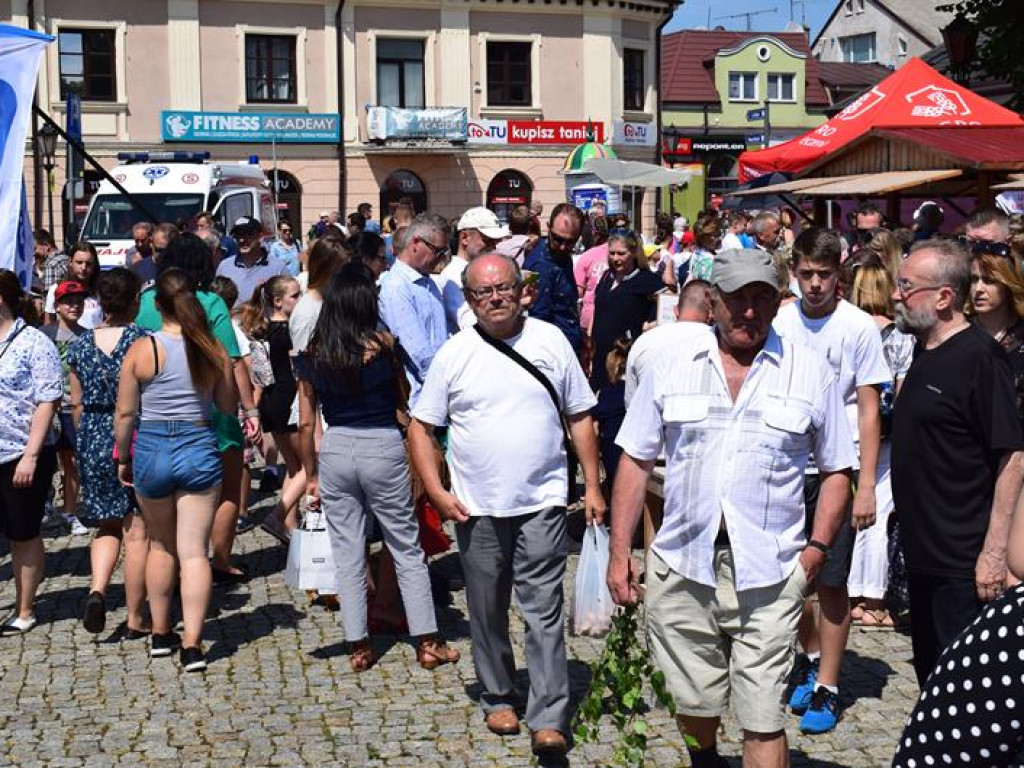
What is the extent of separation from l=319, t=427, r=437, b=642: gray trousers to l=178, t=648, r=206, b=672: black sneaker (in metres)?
0.65

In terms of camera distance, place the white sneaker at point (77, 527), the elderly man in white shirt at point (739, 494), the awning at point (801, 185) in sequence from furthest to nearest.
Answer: the awning at point (801, 185) → the white sneaker at point (77, 527) → the elderly man in white shirt at point (739, 494)

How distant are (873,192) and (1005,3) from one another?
21.3 ft

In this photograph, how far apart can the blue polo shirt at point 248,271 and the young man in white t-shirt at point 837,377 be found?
6.93 m

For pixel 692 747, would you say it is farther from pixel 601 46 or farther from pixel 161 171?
pixel 601 46

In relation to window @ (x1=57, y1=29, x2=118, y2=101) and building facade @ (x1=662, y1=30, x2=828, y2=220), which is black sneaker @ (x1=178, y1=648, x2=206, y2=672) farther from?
building facade @ (x1=662, y1=30, x2=828, y2=220)

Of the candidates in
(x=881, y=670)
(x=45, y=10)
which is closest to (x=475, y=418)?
(x=881, y=670)

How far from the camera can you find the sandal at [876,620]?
301 inches

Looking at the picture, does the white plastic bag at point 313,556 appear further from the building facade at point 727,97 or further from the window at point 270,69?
the building facade at point 727,97

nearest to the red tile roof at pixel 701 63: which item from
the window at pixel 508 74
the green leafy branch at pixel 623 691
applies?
the window at pixel 508 74

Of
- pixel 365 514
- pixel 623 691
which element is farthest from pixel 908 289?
pixel 365 514

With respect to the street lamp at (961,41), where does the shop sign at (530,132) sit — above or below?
above

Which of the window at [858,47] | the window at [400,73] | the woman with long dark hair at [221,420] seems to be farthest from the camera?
the window at [858,47]

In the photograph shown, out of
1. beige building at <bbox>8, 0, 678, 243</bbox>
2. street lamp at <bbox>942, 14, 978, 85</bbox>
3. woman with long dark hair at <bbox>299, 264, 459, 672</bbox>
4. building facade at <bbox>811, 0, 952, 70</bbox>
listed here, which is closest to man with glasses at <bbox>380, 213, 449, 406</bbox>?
woman with long dark hair at <bbox>299, 264, 459, 672</bbox>

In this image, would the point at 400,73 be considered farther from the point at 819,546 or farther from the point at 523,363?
the point at 819,546
